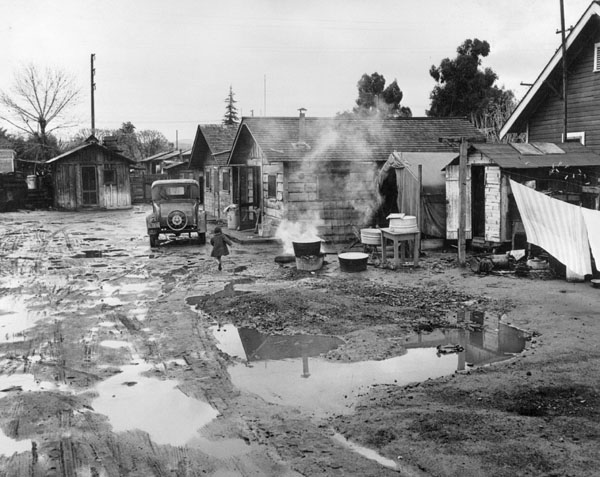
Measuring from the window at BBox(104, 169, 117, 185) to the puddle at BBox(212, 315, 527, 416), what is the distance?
3124 centimetres

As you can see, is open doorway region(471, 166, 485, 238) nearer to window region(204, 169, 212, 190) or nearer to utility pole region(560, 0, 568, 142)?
utility pole region(560, 0, 568, 142)

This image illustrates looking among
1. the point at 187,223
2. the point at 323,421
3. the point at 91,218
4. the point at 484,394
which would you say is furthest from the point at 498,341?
the point at 91,218

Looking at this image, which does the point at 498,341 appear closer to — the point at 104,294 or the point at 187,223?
the point at 104,294

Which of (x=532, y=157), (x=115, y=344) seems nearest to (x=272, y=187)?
(x=532, y=157)

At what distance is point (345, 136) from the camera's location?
21.7 metres

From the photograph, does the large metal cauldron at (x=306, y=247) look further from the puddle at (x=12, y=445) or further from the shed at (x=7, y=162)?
the shed at (x=7, y=162)

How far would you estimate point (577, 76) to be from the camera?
1777cm

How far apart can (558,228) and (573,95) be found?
7.70 m

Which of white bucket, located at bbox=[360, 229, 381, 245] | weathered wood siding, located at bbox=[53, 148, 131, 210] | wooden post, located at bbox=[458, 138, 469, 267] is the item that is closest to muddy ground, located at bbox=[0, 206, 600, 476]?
wooden post, located at bbox=[458, 138, 469, 267]

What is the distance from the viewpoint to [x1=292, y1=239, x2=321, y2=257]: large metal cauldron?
1432cm

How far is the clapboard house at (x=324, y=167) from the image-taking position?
20375 mm

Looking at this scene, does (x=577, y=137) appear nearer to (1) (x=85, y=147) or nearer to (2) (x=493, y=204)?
(2) (x=493, y=204)

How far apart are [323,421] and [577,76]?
1586 cm

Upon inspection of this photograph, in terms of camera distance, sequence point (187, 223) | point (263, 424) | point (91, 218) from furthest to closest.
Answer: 1. point (91, 218)
2. point (187, 223)
3. point (263, 424)
